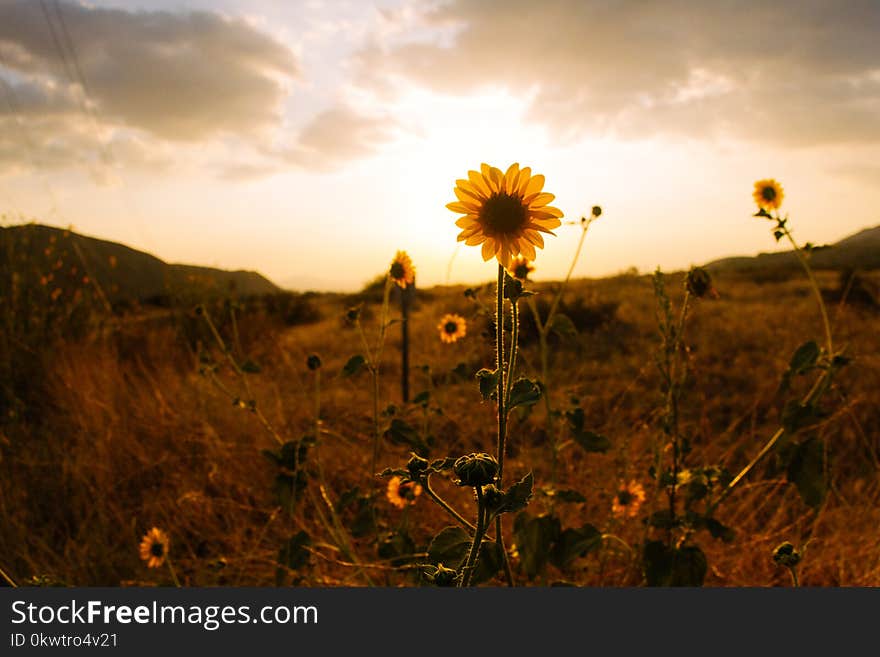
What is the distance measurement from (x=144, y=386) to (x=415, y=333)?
2.84 meters

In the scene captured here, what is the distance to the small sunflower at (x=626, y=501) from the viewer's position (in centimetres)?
199

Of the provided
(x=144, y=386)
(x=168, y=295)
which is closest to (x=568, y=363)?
(x=144, y=386)

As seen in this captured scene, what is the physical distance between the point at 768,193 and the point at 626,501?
1127mm

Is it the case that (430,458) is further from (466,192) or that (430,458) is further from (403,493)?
(466,192)

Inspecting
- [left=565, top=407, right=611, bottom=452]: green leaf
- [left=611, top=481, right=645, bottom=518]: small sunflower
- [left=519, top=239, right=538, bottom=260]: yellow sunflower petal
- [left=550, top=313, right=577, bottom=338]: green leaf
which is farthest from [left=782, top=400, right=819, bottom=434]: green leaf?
[left=519, top=239, right=538, bottom=260]: yellow sunflower petal

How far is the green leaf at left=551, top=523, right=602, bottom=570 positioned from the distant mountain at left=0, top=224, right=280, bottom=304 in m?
4.67

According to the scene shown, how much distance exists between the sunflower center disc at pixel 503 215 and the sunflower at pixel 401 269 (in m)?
0.89

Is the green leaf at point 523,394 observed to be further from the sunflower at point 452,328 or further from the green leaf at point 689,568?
the sunflower at point 452,328

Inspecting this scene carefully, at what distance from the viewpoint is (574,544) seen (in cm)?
148

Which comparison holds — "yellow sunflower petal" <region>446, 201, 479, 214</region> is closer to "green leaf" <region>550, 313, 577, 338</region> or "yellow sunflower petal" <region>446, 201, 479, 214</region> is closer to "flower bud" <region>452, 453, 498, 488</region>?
"flower bud" <region>452, 453, 498, 488</region>

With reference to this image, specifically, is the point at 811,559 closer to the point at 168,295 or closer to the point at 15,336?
the point at 15,336

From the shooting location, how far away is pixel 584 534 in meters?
1.49

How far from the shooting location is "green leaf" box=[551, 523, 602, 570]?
1.44m

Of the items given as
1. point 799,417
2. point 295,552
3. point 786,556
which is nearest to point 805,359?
point 799,417
